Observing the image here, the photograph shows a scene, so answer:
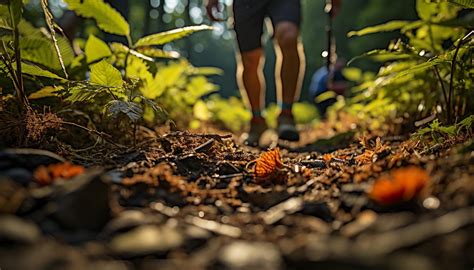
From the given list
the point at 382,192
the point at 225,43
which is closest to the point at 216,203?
the point at 382,192

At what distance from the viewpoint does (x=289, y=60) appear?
4.75m

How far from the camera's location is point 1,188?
1241mm

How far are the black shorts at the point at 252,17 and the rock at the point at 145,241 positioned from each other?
157 inches

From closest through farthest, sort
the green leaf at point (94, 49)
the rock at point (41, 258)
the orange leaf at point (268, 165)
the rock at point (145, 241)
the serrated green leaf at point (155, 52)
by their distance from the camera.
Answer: the rock at point (41, 258) < the rock at point (145, 241) < the orange leaf at point (268, 165) < the green leaf at point (94, 49) < the serrated green leaf at point (155, 52)

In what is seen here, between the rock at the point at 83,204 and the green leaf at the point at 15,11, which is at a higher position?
the green leaf at the point at 15,11

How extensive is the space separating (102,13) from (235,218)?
6.84 feet

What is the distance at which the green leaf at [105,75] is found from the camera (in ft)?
7.98

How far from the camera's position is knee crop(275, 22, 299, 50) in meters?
4.67

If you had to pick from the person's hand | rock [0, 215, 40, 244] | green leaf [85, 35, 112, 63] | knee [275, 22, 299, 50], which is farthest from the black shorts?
rock [0, 215, 40, 244]

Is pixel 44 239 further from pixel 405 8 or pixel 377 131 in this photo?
pixel 405 8

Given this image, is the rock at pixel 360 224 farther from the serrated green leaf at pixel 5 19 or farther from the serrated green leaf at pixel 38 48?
the serrated green leaf at pixel 38 48

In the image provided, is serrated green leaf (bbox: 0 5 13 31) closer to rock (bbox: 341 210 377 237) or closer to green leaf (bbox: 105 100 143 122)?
green leaf (bbox: 105 100 143 122)

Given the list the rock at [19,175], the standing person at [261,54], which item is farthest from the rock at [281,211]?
the standing person at [261,54]

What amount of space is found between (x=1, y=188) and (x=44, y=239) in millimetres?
310
